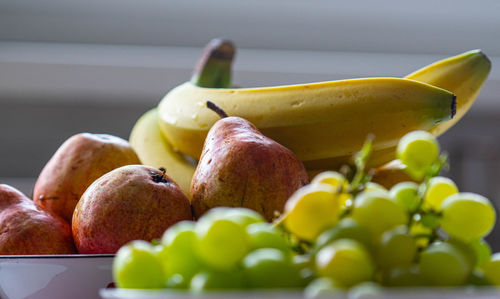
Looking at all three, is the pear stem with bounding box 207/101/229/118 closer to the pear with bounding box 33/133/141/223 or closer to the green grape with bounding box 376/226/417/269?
the pear with bounding box 33/133/141/223

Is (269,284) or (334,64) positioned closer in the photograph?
(269,284)

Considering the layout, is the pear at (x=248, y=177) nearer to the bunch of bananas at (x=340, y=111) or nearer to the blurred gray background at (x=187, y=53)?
the bunch of bananas at (x=340, y=111)

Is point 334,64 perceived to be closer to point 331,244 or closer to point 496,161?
point 496,161

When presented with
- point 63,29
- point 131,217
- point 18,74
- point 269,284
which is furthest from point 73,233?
point 63,29

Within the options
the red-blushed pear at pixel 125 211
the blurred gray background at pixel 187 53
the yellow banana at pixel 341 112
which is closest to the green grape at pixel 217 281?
the red-blushed pear at pixel 125 211

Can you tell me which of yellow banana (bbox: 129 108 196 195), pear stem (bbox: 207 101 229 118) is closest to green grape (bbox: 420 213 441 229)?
pear stem (bbox: 207 101 229 118)

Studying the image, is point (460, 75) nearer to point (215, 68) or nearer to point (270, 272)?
point (215, 68)
